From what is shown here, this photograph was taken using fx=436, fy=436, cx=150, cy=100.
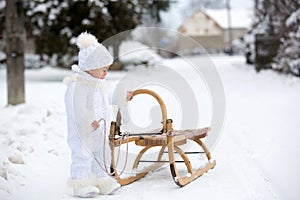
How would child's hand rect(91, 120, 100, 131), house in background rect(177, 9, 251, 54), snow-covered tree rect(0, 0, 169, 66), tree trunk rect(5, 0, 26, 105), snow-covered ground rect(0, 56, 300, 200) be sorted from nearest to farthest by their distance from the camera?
child's hand rect(91, 120, 100, 131) → snow-covered ground rect(0, 56, 300, 200) → tree trunk rect(5, 0, 26, 105) → snow-covered tree rect(0, 0, 169, 66) → house in background rect(177, 9, 251, 54)

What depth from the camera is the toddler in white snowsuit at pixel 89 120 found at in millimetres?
3850

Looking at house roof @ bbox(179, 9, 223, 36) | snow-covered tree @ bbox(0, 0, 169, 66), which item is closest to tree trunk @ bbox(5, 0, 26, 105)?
snow-covered tree @ bbox(0, 0, 169, 66)

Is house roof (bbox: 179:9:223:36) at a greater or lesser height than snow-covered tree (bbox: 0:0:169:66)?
greater

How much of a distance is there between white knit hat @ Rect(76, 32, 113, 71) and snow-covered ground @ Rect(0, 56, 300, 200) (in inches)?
47.4

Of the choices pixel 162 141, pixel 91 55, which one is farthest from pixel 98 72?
pixel 162 141

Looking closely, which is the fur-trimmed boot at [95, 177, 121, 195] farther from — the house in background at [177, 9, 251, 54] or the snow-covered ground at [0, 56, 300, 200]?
the house in background at [177, 9, 251, 54]

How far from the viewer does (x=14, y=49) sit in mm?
8602

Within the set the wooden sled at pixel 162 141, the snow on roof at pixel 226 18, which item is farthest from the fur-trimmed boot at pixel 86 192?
the snow on roof at pixel 226 18

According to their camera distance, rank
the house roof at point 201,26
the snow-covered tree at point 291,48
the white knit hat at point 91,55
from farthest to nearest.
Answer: the house roof at point 201,26 → the snow-covered tree at point 291,48 → the white knit hat at point 91,55

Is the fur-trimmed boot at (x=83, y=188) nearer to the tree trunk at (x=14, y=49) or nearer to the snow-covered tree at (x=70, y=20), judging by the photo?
the tree trunk at (x=14, y=49)

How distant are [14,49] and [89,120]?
5368 millimetres

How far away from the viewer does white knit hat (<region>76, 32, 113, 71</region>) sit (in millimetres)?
3973

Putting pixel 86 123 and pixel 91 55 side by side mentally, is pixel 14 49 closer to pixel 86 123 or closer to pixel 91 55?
pixel 91 55

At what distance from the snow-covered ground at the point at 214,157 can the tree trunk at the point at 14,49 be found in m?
0.38
